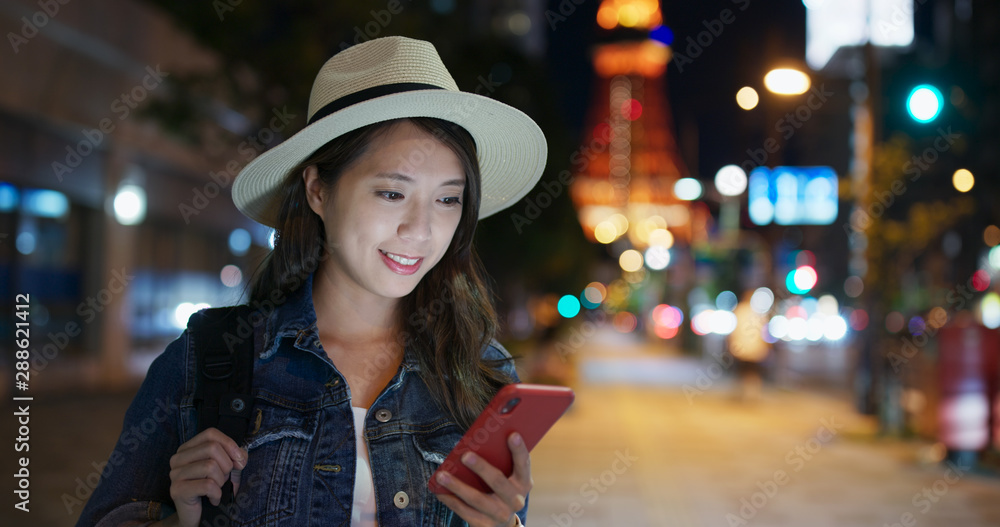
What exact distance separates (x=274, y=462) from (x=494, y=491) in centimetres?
53

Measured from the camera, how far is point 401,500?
205cm

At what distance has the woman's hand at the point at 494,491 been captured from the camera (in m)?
1.82

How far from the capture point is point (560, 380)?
615 inches

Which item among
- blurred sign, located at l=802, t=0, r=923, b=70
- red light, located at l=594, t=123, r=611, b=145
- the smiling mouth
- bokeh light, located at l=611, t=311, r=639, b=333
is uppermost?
red light, located at l=594, t=123, r=611, b=145

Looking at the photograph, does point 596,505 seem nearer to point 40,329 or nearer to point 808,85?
point 808,85

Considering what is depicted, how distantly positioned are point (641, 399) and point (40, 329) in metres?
10.8

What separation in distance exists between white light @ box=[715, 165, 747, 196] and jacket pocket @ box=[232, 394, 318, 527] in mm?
27052

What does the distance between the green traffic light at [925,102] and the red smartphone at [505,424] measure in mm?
8345

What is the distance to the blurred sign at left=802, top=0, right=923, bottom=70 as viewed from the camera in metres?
13.2

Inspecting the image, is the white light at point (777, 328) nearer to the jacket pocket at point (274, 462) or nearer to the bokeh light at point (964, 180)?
the bokeh light at point (964, 180)

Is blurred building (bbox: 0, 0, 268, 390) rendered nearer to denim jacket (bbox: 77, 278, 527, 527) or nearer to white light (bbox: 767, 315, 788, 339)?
denim jacket (bbox: 77, 278, 527, 527)

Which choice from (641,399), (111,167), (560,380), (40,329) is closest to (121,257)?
(111,167)

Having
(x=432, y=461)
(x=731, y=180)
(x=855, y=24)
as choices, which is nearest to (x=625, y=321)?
(x=731, y=180)

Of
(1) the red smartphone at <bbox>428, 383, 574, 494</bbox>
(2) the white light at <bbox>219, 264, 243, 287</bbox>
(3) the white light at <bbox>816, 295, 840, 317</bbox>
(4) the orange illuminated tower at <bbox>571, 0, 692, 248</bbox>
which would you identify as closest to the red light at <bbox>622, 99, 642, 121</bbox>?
(4) the orange illuminated tower at <bbox>571, 0, 692, 248</bbox>
